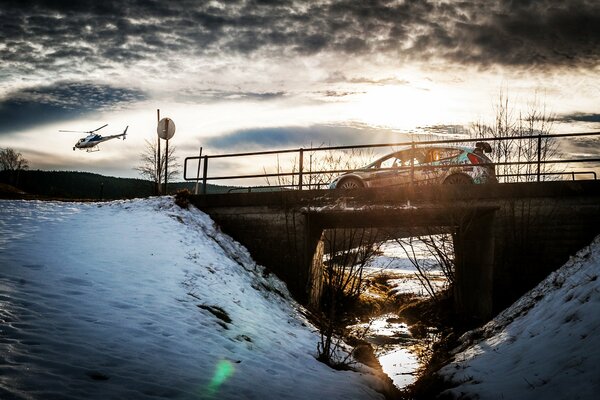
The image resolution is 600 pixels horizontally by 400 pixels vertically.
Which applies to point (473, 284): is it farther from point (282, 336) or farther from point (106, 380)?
point (106, 380)

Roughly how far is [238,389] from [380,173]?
7986mm

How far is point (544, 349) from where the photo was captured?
4738mm

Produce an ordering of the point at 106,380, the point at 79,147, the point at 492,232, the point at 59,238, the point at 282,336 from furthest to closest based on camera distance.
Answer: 1. the point at 79,147
2. the point at 492,232
3. the point at 59,238
4. the point at 282,336
5. the point at 106,380

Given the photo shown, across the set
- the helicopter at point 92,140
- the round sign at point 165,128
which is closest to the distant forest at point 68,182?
the helicopter at point 92,140

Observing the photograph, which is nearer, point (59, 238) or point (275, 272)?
point (59, 238)

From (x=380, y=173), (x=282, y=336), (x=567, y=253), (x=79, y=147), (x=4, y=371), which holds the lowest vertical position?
(x=282, y=336)

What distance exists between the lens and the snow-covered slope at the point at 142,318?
147 inches

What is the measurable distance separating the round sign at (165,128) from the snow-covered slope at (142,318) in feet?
12.0

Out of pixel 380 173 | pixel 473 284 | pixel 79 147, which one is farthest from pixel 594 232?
pixel 79 147

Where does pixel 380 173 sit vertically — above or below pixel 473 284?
above

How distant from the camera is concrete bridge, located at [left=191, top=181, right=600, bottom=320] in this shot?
8203 millimetres

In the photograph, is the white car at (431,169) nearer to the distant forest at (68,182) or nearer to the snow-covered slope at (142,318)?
the snow-covered slope at (142,318)

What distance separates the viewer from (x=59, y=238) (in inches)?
311

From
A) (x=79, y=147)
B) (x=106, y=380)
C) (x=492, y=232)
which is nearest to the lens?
(x=106, y=380)
